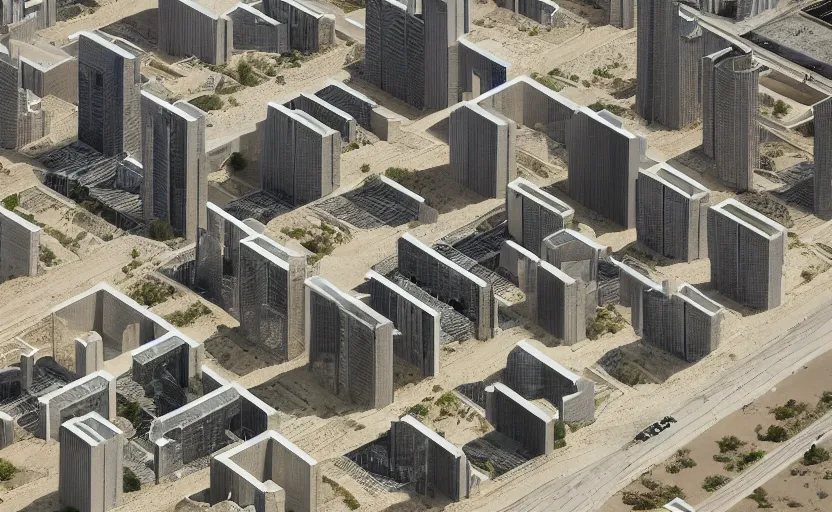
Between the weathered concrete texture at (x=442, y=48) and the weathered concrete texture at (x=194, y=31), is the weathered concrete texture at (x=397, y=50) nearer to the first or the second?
the weathered concrete texture at (x=442, y=48)

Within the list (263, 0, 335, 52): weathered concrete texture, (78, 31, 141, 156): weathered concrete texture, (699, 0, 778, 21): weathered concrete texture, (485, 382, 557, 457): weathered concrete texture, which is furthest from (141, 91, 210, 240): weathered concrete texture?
(699, 0, 778, 21): weathered concrete texture

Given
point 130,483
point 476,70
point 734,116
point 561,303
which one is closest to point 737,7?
point 476,70

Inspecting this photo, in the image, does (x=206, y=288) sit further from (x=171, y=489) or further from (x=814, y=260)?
(x=814, y=260)

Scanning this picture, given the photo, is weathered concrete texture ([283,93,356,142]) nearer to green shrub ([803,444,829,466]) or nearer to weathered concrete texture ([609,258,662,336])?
weathered concrete texture ([609,258,662,336])

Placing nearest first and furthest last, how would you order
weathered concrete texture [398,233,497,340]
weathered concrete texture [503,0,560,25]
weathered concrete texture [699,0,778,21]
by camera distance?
weathered concrete texture [398,233,497,340], weathered concrete texture [699,0,778,21], weathered concrete texture [503,0,560,25]

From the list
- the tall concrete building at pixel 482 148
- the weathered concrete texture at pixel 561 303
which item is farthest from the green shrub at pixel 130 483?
the tall concrete building at pixel 482 148

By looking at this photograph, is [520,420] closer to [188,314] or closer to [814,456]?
[814,456]
